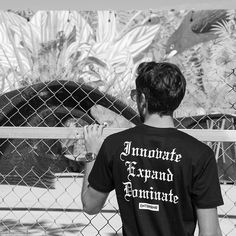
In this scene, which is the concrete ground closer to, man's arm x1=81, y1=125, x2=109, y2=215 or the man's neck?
man's arm x1=81, y1=125, x2=109, y2=215

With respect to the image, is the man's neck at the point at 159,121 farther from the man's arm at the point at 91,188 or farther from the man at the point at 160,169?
the man's arm at the point at 91,188

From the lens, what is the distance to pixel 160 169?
161 cm

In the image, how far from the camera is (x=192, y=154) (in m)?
1.58

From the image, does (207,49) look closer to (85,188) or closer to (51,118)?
(51,118)

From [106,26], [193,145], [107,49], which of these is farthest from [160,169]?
[107,49]

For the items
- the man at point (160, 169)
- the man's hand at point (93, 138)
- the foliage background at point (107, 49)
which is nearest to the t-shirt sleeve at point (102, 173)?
the man at point (160, 169)

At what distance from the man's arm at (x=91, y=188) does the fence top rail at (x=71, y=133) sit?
0.52m

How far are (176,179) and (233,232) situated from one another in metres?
3.78

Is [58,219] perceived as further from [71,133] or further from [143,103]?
[143,103]

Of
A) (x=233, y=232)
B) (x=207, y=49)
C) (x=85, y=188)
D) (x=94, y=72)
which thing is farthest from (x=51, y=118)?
(x=85, y=188)

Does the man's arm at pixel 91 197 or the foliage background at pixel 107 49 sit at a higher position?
the man's arm at pixel 91 197

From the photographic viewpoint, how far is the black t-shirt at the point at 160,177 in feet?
5.17

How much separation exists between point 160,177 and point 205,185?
15 cm

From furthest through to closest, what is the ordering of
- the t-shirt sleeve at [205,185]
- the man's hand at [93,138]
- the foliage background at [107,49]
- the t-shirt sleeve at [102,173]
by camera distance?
the foliage background at [107,49], the man's hand at [93,138], the t-shirt sleeve at [102,173], the t-shirt sleeve at [205,185]
